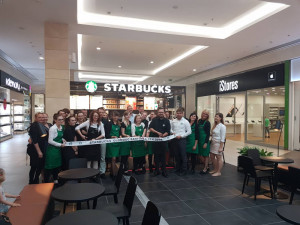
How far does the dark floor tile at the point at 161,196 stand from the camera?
151 inches

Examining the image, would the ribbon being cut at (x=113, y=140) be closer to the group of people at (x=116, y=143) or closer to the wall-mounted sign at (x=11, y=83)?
the group of people at (x=116, y=143)

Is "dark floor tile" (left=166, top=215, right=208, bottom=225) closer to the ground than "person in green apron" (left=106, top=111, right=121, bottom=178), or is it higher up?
closer to the ground

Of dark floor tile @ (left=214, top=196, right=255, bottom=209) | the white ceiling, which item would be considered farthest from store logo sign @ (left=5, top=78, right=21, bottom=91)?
dark floor tile @ (left=214, top=196, right=255, bottom=209)

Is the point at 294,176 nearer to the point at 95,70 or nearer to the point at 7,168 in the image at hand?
the point at 7,168

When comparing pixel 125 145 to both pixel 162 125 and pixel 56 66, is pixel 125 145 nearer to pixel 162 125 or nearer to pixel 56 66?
pixel 162 125

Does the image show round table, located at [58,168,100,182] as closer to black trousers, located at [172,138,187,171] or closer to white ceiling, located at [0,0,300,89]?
black trousers, located at [172,138,187,171]

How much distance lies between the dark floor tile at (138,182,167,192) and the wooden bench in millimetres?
1887

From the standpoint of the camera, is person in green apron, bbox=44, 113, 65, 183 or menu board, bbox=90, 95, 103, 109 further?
menu board, bbox=90, 95, 103, 109

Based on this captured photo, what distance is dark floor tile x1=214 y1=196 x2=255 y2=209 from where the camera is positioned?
362 cm

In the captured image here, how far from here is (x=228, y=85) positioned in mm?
11633

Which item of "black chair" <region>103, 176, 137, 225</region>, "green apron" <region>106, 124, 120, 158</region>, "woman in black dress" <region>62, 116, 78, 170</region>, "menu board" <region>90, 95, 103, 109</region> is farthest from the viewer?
"menu board" <region>90, 95, 103, 109</region>

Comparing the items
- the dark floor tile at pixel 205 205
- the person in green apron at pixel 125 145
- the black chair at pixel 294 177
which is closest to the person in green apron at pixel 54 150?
the person in green apron at pixel 125 145

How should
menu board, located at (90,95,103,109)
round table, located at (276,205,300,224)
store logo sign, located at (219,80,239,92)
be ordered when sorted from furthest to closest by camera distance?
store logo sign, located at (219,80,239,92) → menu board, located at (90,95,103,109) → round table, located at (276,205,300,224)

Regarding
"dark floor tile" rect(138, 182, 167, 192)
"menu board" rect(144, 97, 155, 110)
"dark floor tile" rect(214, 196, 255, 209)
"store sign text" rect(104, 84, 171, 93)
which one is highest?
"store sign text" rect(104, 84, 171, 93)
